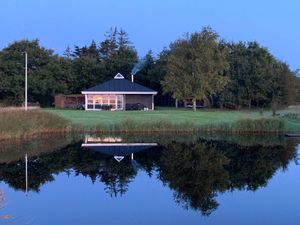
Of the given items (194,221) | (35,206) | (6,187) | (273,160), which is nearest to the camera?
(194,221)

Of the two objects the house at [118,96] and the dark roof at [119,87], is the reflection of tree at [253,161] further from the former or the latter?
the dark roof at [119,87]

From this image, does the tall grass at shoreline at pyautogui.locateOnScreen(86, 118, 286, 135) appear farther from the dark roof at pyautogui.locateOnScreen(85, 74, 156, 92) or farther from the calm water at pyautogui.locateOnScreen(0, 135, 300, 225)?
the dark roof at pyautogui.locateOnScreen(85, 74, 156, 92)

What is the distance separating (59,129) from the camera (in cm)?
3138

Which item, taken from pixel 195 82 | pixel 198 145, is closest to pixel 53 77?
pixel 195 82

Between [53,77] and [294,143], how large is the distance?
44.7m

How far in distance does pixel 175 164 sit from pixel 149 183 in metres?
3.96

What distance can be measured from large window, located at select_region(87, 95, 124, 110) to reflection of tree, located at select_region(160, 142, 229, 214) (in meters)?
37.0

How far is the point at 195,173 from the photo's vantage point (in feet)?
58.4

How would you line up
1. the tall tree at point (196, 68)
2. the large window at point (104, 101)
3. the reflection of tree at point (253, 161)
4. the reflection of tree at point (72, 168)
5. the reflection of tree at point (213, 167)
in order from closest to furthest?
the reflection of tree at point (213, 167) < the reflection of tree at point (72, 168) < the reflection of tree at point (253, 161) < the tall tree at point (196, 68) < the large window at point (104, 101)

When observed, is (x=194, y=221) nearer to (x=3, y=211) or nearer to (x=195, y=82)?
(x=3, y=211)

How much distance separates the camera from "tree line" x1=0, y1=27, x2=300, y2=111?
5947 centimetres

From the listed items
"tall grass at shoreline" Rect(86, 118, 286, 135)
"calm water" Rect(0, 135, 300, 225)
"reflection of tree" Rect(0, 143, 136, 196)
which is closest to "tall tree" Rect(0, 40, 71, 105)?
"tall grass at shoreline" Rect(86, 118, 286, 135)

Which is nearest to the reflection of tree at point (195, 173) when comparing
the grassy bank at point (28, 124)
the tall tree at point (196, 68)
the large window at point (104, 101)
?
the grassy bank at point (28, 124)

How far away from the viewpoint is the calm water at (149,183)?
11.9 meters
